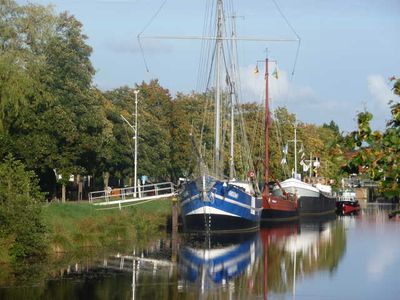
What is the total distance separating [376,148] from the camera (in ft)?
45.4

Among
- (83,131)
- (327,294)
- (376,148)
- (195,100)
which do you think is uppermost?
(195,100)

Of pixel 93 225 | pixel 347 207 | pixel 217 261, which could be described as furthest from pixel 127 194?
pixel 347 207

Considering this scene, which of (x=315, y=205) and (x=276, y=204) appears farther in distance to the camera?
(x=315, y=205)

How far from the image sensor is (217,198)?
54906 mm

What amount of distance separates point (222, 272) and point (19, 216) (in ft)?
29.9

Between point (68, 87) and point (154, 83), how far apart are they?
1574 inches

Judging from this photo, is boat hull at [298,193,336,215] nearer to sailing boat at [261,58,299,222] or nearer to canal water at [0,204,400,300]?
sailing boat at [261,58,299,222]

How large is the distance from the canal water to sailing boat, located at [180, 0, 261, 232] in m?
1.20

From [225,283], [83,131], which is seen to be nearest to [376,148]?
[225,283]

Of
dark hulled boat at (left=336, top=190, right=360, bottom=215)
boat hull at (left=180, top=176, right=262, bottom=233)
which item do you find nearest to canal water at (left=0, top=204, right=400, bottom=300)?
boat hull at (left=180, top=176, right=262, bottom=233)

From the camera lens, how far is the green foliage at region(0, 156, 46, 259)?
3750 centimetres

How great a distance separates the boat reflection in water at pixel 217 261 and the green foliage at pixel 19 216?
256 inches

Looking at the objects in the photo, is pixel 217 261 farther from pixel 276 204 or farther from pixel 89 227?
pixel 276 204

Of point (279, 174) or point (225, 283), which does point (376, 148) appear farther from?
point (279, 174)
